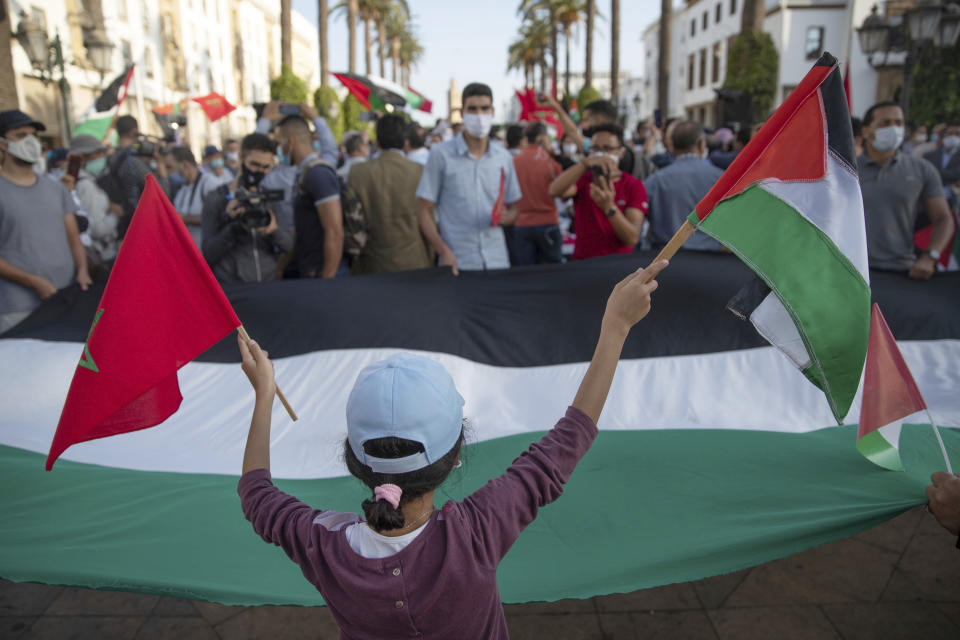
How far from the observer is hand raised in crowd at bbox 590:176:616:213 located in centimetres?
448

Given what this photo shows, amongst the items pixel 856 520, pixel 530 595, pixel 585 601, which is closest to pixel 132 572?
pixel 530 595

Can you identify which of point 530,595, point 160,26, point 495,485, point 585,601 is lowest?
point 585,601

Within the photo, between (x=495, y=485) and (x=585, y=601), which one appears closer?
(x=495, y=485)

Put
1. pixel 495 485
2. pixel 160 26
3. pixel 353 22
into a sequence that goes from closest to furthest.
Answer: pixel 495 485 → pixel 160 26 → pixel 353 22

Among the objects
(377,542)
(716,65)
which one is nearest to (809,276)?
(377,542)

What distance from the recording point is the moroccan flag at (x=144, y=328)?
6.58 ft

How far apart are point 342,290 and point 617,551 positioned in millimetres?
2492

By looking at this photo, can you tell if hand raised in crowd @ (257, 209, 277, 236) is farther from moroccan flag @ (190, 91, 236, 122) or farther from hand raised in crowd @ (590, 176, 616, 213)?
moroccan flag @ (190, 91, 236, 122)

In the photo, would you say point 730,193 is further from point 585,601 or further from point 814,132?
point 585,601

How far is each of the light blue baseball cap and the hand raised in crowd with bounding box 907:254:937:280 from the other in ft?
12.8

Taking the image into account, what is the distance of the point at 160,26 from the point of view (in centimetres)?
3247

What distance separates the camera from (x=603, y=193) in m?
4.47

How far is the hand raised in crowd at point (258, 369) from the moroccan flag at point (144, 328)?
0.25 metres

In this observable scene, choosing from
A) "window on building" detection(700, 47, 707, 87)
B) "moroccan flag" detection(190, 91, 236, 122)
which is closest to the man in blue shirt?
"moroccan flag" detection(190, 91, 236, 122)
